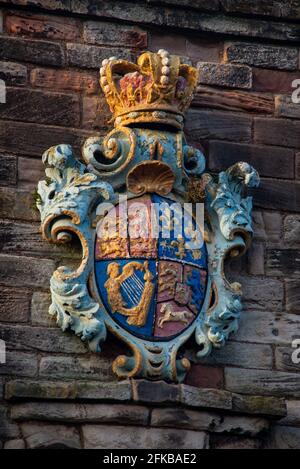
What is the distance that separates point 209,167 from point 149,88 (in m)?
0.60

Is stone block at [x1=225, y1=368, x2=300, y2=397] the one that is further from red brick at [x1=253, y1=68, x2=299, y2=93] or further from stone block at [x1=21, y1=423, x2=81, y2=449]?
red brick at [x1=253, y1=68, x2=299, y2=93]

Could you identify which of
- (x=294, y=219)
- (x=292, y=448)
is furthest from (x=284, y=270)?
(x=292, y=448)

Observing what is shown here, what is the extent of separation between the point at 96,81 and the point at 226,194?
0.90 meters

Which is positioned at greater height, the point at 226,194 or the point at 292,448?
the point at 226,194

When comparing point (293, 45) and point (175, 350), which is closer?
point (175, 350)

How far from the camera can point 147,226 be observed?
1000 cm

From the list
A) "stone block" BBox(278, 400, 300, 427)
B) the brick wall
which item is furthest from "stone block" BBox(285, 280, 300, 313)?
"stone block" BBox(278, 400, 300, 427)

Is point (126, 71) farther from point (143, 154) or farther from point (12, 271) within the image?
point (12, 271)

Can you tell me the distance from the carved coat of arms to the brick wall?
128 millimetres

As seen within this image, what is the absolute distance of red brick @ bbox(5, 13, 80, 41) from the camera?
34.2 feet

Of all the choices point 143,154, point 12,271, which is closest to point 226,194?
point 143,154

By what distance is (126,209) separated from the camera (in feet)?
33.0
